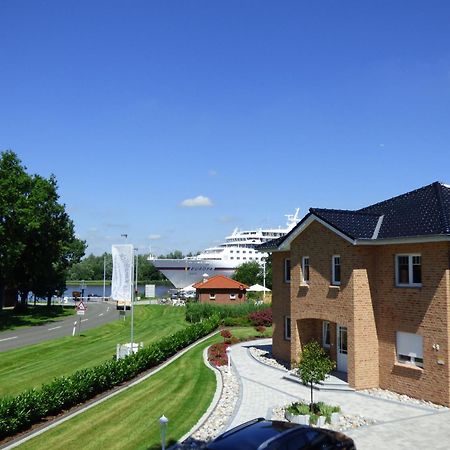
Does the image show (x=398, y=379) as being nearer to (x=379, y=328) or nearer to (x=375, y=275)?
(x=379, y=328)

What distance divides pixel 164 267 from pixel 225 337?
303 ft

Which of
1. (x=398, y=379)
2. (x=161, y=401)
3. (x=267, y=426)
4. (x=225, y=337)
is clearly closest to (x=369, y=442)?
(x=267, y=426)

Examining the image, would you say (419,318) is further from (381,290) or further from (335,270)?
(335,270)

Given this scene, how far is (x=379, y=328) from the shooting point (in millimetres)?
20812

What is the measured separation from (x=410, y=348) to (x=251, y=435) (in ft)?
36.4

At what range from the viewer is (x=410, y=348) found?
19500 millimetres

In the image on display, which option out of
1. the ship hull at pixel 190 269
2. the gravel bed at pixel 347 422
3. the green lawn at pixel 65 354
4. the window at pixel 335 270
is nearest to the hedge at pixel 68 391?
the green lawn at pixel 65 354

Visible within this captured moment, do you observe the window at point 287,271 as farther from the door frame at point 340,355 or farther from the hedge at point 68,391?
the hedge at point 68,391

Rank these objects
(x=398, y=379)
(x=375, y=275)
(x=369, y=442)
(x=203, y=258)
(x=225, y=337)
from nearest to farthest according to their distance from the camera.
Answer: (x=369, y=442)
(x=398, y=379)
(x=375, y=275)
(x=225, y=337)
(x=203, y=258)

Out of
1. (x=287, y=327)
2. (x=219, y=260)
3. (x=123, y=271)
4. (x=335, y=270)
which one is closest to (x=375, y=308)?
(x=335, y=270)

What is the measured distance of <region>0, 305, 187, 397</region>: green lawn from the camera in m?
25.2

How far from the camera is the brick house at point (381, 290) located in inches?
722

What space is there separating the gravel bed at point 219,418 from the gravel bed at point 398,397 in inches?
207

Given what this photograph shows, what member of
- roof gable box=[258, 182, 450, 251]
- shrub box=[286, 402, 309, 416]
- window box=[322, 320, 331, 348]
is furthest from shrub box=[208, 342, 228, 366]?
shrub box=[286, 402, 309, 416]
